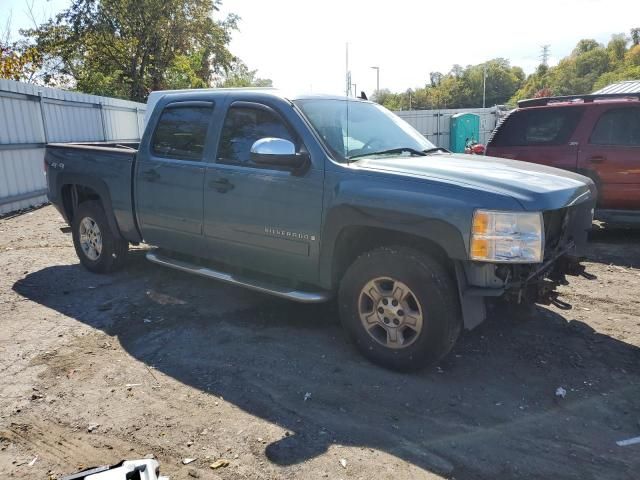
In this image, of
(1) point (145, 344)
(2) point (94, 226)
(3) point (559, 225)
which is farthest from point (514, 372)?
(2) point (94, 226)

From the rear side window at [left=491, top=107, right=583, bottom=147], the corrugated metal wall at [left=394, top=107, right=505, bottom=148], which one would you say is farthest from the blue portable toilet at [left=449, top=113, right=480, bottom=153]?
the rear side window at [left=491, top=107, right=583, bottom=147]

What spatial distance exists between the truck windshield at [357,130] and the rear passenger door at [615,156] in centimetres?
365

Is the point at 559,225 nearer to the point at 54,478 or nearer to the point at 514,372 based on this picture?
the point at 514,372

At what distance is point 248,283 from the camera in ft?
14.5

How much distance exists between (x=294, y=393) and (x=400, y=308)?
91 cm

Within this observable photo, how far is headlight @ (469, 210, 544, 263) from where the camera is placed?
3256 mm

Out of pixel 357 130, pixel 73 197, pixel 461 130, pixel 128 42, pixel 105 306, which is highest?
pixel 128 42

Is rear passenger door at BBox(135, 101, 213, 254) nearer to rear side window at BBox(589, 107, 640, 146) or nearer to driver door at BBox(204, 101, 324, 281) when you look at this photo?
driver door at BBox(204, 101, 324, 281)

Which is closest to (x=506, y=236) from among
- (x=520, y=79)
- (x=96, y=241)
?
(x=96, y=241)

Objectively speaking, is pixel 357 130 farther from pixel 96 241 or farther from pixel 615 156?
pixel 615 156

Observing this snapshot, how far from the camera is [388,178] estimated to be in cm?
365

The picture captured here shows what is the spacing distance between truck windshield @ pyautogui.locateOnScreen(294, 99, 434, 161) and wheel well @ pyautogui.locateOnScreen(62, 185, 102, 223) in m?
3.10

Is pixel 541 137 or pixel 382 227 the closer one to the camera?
pixel 382 227

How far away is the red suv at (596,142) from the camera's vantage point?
281 inches
